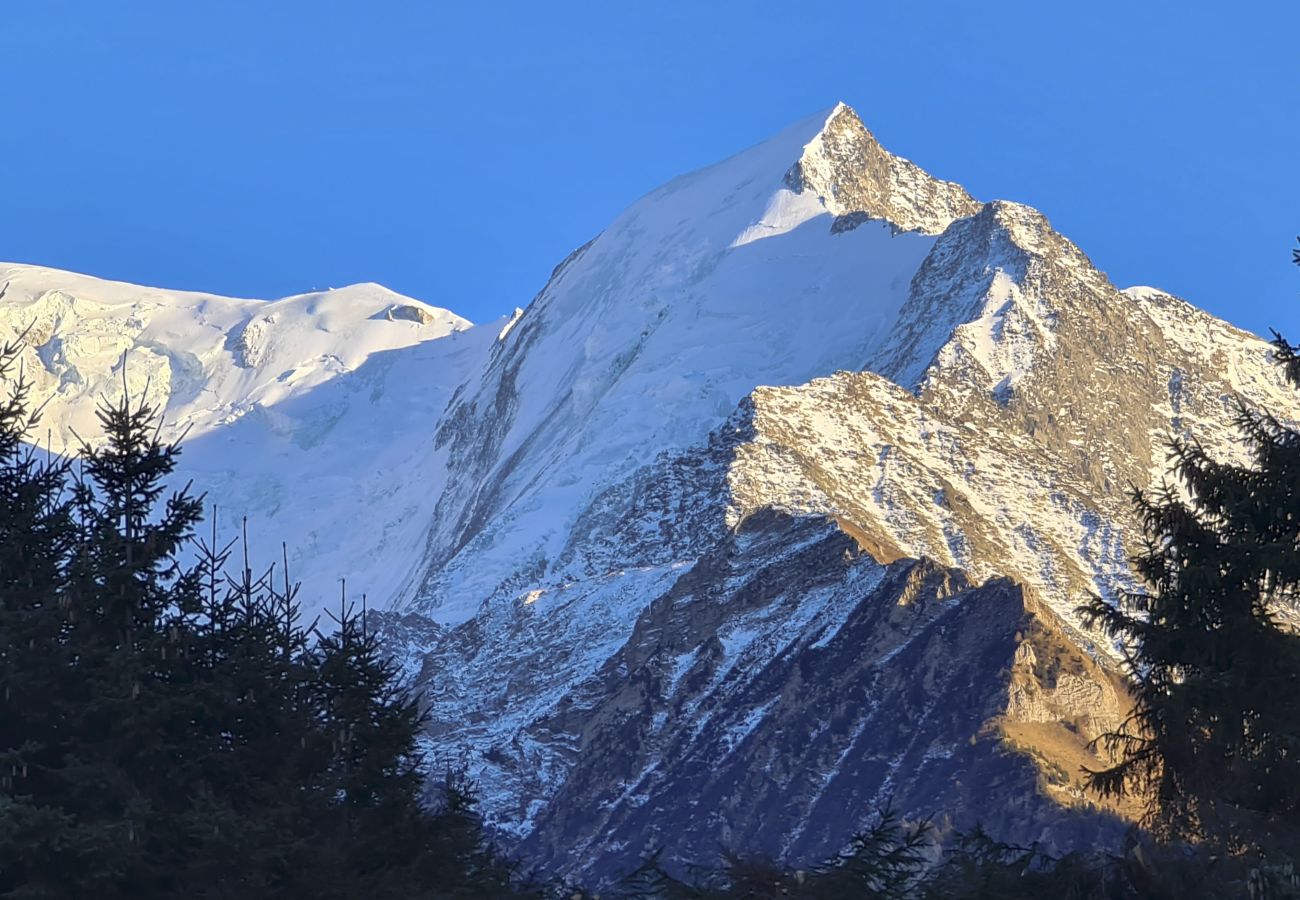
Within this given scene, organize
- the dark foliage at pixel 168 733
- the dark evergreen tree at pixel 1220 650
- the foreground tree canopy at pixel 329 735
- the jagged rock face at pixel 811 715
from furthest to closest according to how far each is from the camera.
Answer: the jagged rock face at pixel 811 715 < the dark foliage at pixel 168 733 < the dark evergreen tree at pixel 1220 650 < the foreground tree canopy at pixel 329 735

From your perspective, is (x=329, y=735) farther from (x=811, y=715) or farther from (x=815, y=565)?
(x=815, y=565)

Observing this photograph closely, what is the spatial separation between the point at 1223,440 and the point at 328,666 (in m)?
163

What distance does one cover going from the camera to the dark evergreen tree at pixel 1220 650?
74.6 ft

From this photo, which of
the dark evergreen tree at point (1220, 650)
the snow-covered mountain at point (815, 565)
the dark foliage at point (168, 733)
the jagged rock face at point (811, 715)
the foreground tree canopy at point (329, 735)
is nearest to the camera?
the foreground tree canopy at point (329, 735)

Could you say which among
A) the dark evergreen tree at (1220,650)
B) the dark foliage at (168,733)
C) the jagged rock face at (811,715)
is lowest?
the dark foliage at (168,733)

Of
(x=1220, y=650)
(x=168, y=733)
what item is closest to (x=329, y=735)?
(x=168, y=733)

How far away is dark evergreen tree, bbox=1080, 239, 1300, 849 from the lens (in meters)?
22.8

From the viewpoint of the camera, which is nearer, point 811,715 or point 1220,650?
point 1220,650

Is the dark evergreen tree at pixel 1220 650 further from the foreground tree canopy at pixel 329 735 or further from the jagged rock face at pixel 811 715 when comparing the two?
the jagged rock face at pixel 811 715

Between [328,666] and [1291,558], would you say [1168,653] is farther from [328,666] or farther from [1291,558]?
[328,666]

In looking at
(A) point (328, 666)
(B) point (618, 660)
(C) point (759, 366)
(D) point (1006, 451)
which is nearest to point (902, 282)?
(C) point (759, 366)

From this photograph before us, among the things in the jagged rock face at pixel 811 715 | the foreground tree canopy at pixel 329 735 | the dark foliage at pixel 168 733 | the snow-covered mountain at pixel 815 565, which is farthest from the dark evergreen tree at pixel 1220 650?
the jagged rock face at pixel 811 715

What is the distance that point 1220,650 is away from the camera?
23484 mm

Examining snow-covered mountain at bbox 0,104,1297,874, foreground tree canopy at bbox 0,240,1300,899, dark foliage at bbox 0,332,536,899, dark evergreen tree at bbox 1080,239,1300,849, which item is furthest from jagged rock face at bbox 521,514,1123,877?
dark evergreen tree at bbox 1080,239,1300,849
